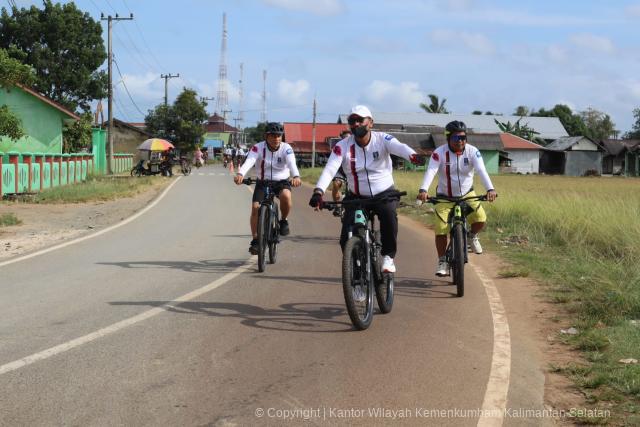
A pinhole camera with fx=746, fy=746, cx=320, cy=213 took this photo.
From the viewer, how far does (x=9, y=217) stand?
648 inches

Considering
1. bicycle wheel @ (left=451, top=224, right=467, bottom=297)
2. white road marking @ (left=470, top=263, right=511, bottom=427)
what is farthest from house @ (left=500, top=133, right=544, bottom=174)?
white road marking @ (left=470, top=263, right=511, bottom=427)

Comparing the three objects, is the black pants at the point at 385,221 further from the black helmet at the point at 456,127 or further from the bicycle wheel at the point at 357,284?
the black helmet at the point at 456,127

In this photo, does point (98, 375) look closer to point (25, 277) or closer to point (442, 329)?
point (442, 329)

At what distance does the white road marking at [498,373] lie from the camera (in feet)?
14.8

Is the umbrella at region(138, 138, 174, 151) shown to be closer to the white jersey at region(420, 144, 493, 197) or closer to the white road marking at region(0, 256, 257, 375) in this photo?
the white road marking at region(0, 256, 257, 375)

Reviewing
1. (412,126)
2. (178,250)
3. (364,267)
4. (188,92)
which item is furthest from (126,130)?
(364,267)

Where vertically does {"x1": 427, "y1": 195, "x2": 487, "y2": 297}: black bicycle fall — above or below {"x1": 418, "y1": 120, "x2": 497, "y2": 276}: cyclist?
below

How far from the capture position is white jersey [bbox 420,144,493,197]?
28.6 ft

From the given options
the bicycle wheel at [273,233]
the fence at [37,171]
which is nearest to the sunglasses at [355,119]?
the bicycle wheel at [273,233]

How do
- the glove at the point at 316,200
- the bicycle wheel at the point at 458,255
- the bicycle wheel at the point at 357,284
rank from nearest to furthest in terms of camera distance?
the bicycle wheel at the point at 357,284, the glove at the point at 316,200, the bicycle wheel at the point at 458,255

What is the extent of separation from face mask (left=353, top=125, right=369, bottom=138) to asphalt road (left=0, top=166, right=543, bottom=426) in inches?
67.8

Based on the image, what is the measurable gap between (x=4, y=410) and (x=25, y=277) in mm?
5197

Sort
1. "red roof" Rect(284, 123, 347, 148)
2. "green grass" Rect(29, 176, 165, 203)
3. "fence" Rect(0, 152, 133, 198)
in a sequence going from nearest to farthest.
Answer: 1. "fence" Rect(0, 152, 133, 198)
2. "green grass" Rect(29, 176, 165, 203)
3. "red roof" Rect(284, 123, 347, 148)

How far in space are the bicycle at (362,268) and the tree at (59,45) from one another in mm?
47577
